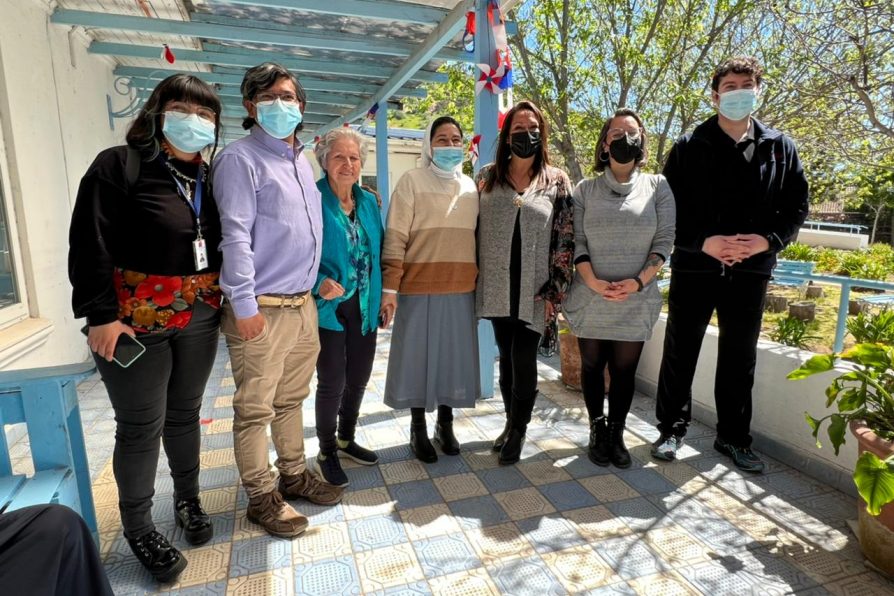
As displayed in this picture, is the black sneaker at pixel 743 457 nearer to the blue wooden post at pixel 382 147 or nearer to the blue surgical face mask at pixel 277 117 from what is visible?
the blue surgical face mask at pixel 277 117

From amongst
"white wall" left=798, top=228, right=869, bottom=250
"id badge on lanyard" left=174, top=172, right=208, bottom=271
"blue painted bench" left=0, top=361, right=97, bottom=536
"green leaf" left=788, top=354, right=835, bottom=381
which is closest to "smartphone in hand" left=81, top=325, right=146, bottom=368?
"blue painted bench" left=0, top=361, right=97, bottom=536

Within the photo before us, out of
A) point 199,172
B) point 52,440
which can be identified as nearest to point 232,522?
point 52,440

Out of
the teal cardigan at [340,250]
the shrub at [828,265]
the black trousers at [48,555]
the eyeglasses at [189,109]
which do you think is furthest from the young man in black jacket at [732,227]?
the shrub at [828,265]

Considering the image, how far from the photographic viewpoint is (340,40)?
4.46 metres

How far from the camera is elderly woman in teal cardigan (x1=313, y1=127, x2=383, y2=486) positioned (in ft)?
7.40

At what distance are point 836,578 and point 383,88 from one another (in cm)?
603

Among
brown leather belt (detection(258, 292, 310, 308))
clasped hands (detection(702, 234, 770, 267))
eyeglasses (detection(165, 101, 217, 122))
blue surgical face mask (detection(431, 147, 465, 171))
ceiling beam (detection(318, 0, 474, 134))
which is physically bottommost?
brown leather belt (detection(258, 292, 310, 308))

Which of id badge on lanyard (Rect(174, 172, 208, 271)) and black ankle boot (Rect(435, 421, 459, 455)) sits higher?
id badge on lanyard (Rect(174, 172, 208, 271))

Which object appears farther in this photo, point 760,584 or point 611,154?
point 611,154

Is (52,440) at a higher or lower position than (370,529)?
higher

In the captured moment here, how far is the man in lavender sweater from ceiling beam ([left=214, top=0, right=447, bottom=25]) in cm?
190

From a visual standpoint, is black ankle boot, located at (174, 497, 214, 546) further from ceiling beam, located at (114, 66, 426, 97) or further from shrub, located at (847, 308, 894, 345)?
ceiling beam, located at (114, 66, 426, 97)

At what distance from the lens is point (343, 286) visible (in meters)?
2.31

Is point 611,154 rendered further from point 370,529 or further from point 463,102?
point 463,102
